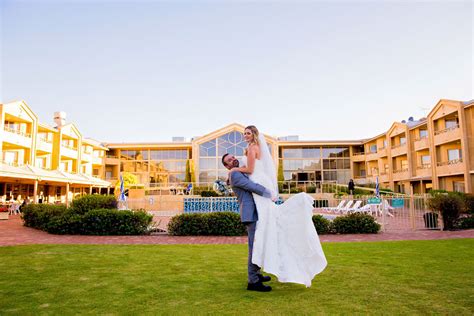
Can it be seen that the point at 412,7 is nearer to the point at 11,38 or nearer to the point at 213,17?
the point at 213,17

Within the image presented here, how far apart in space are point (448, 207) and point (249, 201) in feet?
36.7

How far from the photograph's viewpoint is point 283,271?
396 cm

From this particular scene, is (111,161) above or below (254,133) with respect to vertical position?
above

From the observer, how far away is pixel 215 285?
4344mm

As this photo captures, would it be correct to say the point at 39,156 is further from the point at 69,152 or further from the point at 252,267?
the point at 252,267

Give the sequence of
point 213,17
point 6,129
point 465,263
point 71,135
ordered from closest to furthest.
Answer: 1. point 465,263
2. point 213,17
3. point 6,129
4. point 71,135

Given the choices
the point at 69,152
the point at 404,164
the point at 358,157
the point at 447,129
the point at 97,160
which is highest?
the point at 447,129

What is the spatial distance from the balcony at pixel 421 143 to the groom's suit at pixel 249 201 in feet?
105

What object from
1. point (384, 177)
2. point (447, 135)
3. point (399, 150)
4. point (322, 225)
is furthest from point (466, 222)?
point (384, 177)

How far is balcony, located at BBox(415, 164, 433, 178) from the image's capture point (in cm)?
3065

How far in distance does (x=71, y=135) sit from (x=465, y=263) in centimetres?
4084

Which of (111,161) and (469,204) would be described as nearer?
(469,204)

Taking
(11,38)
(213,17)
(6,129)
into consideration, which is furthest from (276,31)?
(6,129)

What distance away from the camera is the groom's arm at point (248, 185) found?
4.12 metres
